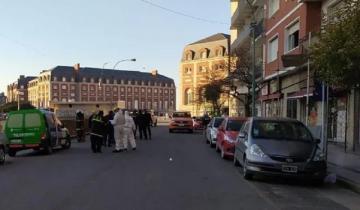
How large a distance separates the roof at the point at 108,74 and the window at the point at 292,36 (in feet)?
395

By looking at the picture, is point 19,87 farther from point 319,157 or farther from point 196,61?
point 319,157

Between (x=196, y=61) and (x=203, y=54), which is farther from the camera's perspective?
(x=196, y=61)

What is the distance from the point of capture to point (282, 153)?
1224cm

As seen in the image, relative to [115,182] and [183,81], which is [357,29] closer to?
[115,182]

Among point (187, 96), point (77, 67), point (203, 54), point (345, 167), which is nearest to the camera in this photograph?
point (345, 167)

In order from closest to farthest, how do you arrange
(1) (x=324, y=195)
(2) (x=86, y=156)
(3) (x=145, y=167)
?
(1) (x=324, y=195) → (3) (x=145, y=167) → (2) (x=86, y=156)

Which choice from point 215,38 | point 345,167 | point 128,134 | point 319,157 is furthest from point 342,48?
point 215,38

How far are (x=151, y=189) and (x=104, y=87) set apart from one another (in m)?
154

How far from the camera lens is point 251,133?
13.5m

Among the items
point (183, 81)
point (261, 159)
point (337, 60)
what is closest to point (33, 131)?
point (261, 159)

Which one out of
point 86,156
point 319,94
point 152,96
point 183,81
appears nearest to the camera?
point 319,94

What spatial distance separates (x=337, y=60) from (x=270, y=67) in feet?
85.7

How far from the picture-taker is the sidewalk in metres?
12.5

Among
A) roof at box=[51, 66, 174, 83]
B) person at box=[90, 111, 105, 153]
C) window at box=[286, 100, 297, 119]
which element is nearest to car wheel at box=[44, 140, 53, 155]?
person at box=[90, 111, 105, 153]
